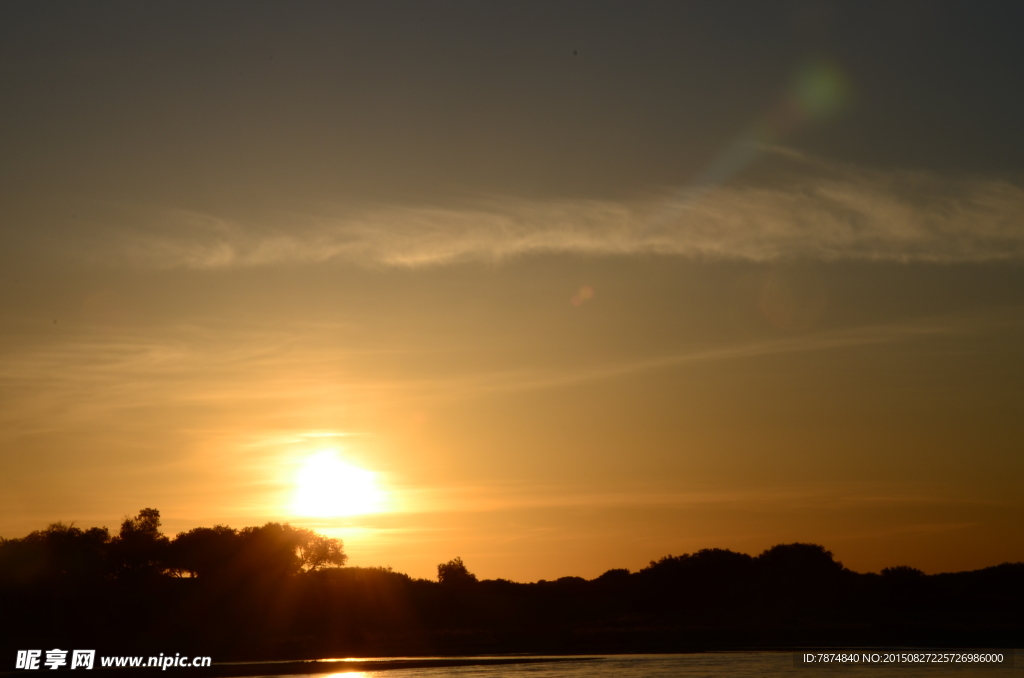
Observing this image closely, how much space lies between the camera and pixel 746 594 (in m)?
133

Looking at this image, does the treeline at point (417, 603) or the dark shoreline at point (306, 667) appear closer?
the dark shoreline at point (306, 667)

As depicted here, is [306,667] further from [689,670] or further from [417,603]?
[417,603]

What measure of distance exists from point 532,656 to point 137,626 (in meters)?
42.3

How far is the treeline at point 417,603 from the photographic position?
9456cm

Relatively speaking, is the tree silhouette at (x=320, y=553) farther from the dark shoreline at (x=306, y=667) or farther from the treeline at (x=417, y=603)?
the dark shoreline at (x=306, y=667)

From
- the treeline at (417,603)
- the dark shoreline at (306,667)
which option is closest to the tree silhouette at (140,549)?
the treeline at (417,603)

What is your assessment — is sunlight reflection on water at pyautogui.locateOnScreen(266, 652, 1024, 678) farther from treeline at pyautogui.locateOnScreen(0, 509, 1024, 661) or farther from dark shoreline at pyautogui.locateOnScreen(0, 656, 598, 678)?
treeline at pyautogui.locateOnScreen(0, 509, 1024, 661)

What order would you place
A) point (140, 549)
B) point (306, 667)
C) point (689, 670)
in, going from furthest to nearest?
point (140, 549) < point (306, 667) < point (689, 670)

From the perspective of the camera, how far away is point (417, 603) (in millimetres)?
132250

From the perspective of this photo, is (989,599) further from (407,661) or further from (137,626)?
(137,626)

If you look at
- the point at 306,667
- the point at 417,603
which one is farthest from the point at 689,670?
the point at 417,603

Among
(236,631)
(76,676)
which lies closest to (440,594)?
(236,631)

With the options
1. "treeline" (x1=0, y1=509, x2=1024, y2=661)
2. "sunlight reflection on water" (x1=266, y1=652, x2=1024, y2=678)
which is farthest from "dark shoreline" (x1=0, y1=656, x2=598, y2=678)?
"treeline" (x1=0, y1=509, x2=1024, y2=661)

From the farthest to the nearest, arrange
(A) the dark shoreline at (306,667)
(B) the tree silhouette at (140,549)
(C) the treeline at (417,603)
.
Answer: (B) the tree silhouette at (140,549)
(C) the treeline at (417,603)
(A) the dark shoreline at (306,667)
